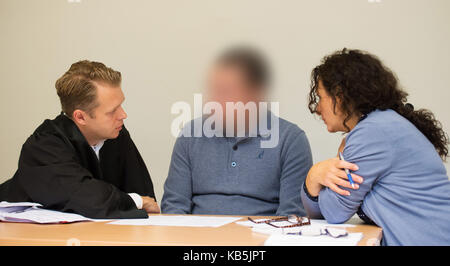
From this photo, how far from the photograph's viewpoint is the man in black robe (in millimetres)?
1133

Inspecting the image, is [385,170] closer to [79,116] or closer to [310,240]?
[310,240]

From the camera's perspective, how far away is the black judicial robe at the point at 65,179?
1122 millimetres

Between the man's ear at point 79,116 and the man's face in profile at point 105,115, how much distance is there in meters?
0.01

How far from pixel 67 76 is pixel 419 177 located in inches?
38.8

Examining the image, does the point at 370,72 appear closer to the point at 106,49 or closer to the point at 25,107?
the point at 106,49

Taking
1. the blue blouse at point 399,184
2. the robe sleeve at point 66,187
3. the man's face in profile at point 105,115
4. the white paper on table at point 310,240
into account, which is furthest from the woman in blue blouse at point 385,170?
the man's face in profile at point 105,115

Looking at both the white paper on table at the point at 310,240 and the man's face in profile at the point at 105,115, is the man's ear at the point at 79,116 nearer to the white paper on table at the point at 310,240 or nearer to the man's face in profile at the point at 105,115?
the man's face in profile at the point at 105,115

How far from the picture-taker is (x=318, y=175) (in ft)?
3.39

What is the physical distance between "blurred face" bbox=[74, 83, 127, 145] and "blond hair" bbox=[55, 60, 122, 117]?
14mm

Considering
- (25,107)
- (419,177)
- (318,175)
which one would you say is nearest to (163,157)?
(25,107)

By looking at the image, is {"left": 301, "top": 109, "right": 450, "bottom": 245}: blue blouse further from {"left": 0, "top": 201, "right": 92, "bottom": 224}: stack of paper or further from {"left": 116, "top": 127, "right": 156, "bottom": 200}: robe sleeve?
{"left": 116, "top": 127, "right": 156, "bottom": 200}: robe sleeve

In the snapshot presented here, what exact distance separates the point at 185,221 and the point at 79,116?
516mm

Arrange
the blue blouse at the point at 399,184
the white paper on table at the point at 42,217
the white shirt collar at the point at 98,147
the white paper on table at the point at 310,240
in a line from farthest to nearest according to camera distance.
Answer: the white shirt collar at the point at 98,147 < the white paper on table at the point at 42,217 < the blue blouse at the point at 399,184 < the white paper on table at the point at 310,240

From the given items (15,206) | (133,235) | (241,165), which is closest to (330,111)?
(241,165)
